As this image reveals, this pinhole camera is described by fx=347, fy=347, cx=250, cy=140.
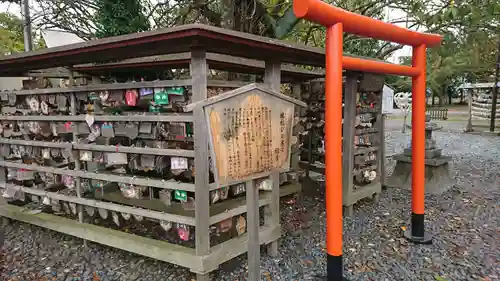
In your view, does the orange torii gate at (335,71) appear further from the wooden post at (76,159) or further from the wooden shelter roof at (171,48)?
the wooden post at (76,159)

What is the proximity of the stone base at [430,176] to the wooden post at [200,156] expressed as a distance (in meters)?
4.49

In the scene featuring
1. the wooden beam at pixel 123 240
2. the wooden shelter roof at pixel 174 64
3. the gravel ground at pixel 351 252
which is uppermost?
the wooden shelter roof at pixel 174 64

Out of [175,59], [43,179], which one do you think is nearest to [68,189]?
[43,179]

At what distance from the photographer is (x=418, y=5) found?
5.41 m

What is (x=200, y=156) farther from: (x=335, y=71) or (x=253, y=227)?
(x=335, y=71)

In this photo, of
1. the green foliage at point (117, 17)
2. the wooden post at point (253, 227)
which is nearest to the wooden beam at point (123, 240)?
the wooden post at point (253, 227)

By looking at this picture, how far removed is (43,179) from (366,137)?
4388 mm

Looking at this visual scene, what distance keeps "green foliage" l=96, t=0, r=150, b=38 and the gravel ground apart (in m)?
3.16

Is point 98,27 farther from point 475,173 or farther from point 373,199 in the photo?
point 475,173

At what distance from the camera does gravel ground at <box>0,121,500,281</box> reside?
3291mm

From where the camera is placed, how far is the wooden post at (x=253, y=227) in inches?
91.0

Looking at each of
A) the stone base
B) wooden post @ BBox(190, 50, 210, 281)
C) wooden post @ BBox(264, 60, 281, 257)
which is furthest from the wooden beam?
the stone base

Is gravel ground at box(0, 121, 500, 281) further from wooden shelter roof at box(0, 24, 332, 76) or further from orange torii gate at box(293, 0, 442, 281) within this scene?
wooden shelter roof at box(0, 24, 332, 76)

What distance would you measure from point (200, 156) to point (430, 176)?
475 cm
